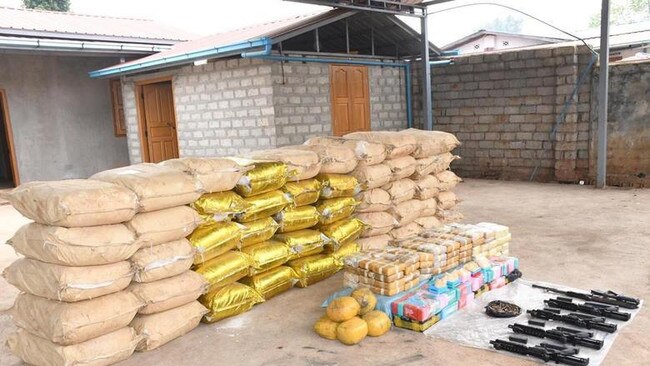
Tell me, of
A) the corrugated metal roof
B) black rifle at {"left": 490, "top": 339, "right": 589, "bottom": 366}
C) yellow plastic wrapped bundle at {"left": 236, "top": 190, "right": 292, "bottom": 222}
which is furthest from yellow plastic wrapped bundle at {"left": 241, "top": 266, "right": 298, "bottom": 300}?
the corrugated metal roof

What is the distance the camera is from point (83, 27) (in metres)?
10.4

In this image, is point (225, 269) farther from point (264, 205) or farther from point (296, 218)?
point (296, 218)

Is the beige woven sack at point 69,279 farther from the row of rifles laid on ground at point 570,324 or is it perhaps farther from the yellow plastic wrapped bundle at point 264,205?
the row of rifles laid on ground at point 570,324

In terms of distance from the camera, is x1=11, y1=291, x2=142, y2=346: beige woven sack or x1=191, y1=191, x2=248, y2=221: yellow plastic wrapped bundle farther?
x1=191, y1=191, x2=248, y2=221: yellow plastic wrapped bundle

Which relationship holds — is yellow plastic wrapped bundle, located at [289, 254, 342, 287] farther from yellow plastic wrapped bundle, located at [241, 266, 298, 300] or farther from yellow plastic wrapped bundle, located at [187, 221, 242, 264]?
yellow plastic wrapped bundle, located at [187, 221, 242, 264]

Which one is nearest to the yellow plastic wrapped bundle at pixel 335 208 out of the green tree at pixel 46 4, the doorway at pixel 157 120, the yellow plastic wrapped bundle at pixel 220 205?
the yellow plastic wrapped bundle at pixel 220 205

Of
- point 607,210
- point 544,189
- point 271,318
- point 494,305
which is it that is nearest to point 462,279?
point 494,305

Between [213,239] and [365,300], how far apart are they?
3.48 ft

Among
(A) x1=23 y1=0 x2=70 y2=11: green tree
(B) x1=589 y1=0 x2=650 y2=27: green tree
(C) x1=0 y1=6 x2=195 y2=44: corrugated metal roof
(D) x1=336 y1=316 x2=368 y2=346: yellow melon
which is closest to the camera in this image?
(D) x1=336 y1=316 x2=368 y2=346: yellow melon

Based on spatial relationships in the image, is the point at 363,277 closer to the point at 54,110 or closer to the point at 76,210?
the point at 76,210

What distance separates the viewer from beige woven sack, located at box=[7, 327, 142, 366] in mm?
2646

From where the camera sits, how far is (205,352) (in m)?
2.90

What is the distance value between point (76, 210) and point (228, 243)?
3.38 ft

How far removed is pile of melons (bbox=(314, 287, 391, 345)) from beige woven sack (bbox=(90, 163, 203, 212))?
1.12 metres
